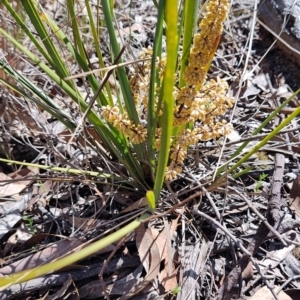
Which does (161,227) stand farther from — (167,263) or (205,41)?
(205,41)

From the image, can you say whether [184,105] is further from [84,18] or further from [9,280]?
[84,18]

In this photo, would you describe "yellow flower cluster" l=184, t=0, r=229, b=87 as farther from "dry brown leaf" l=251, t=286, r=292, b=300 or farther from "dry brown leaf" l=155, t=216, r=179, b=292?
"dry brown leaf" l=251, t=286, r=292, b=300

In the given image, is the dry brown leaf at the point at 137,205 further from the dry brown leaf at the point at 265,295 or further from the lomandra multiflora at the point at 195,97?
the dry brown leaf at the point at 265,295

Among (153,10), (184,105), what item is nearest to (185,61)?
(184,105)

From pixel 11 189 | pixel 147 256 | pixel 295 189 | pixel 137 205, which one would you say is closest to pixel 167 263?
pixel 147 256

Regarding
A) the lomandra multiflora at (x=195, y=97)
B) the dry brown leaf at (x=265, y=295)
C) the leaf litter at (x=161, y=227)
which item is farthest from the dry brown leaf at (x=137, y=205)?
the dry brown leaf at (x=265, y=295)

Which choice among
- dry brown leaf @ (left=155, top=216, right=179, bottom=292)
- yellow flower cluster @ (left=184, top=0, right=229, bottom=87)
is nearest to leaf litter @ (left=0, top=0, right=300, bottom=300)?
dry brown leaf @ (left=155, top=216, right=179, bottom=292)

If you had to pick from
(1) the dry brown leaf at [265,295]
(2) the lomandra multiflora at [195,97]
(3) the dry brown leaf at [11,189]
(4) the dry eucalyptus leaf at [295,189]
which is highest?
(2) the lomandra multiflora at [195,97]

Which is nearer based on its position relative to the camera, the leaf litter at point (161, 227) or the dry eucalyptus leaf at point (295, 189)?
the leaf litter at point (161, 227)

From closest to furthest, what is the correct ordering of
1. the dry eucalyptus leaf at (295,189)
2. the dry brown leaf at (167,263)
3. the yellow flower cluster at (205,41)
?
the yellow flower cluster at (205,41), the dry brown leaf at (167,263), the dry eucalyptus leaf at (295,189)
